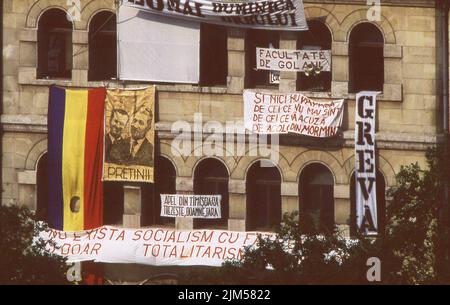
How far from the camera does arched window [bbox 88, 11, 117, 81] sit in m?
49.0

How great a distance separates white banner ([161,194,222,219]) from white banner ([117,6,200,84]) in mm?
3495

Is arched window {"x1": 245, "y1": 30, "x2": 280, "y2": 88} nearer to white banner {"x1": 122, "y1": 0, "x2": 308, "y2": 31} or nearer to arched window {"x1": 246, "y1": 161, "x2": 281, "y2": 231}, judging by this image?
white banner {"x1": 122, "y1": 0, "x2": 308, "y2": 31}

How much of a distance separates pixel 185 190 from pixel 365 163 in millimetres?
5575

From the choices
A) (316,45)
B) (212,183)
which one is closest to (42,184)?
(212,183)

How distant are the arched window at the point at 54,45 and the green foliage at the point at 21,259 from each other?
791 cm

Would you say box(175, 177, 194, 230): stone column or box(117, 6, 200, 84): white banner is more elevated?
box(117, 6, 200, 84): white banner

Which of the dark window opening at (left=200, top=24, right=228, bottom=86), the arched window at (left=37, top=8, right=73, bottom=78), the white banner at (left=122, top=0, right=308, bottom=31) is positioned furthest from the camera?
the arched window at (left=37, top=8, right=73, bottom=78)

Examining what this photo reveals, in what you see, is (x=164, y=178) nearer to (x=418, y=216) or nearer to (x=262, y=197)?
(x=262, y=197)

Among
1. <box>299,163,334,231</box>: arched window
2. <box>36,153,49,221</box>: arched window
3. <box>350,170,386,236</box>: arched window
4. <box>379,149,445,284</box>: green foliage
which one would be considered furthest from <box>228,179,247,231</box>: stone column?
<box>36,153,49,221</box>: arched window

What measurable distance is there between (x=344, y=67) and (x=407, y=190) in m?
4.55

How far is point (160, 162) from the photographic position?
161 ft

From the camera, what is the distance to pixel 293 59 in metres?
47.8

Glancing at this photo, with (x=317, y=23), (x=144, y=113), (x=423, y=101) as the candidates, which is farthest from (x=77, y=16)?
(x=423, y=101)

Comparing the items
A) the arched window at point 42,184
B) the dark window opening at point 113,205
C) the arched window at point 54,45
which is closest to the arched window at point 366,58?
the dark window opening at point 113,205
